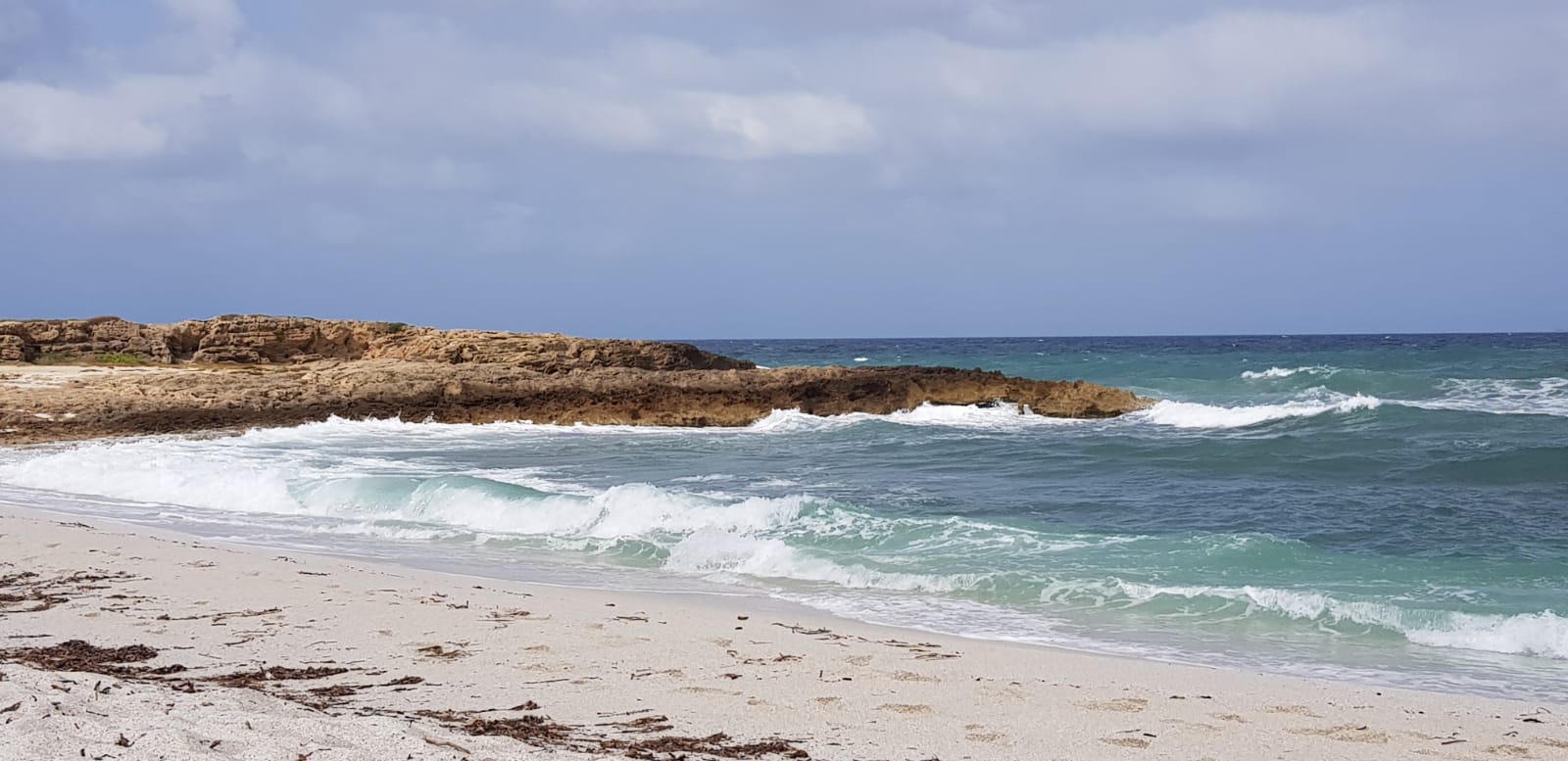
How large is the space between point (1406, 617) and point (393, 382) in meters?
21.6

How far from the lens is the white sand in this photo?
4.04 meters

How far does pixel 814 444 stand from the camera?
19922mm

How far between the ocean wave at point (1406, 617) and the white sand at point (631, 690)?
4.79 ft

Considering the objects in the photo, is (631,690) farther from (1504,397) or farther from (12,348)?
(1504,397)

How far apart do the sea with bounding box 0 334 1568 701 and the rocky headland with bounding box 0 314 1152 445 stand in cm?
140

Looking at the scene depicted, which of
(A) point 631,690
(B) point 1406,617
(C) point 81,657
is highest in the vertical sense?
(C) point 81,657

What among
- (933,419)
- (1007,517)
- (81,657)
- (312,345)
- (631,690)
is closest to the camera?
(631,690)

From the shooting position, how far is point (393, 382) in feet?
83.1

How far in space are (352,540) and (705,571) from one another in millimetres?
3529

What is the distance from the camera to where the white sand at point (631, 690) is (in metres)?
4.04

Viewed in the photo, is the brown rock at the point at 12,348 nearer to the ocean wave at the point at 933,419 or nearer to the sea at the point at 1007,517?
the sea at the point at 1007,517

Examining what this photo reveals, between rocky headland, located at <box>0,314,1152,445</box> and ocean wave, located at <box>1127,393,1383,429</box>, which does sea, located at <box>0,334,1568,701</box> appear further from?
rocky headland, located at <box>0,314,1152,445</box>

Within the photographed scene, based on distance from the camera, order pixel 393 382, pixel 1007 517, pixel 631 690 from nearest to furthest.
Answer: pixel 631 690
pixel 1007 517
pixel 393 382

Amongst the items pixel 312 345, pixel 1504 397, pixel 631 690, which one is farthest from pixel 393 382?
pixel 1504 397
